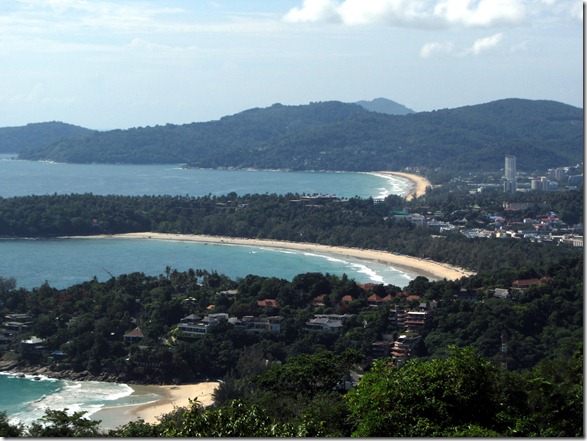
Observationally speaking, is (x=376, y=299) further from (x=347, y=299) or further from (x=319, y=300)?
(x=319, y=300)

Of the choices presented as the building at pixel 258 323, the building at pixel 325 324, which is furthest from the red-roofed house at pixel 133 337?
the building at pixel 325 324

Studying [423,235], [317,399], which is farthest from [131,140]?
[317,399]

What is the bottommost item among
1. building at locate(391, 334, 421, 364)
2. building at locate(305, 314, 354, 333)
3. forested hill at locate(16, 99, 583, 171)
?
building at locate(391, 334, 421, 364)

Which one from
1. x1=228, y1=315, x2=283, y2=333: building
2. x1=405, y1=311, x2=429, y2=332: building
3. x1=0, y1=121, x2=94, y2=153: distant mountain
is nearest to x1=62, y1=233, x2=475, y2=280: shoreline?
x1=405, y1=311, x2=429, y2=332: building

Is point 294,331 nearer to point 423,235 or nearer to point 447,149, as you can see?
point 423,235

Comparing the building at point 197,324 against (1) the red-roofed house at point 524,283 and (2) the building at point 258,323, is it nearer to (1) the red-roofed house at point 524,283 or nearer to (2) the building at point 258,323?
(2) the building at point 258,323

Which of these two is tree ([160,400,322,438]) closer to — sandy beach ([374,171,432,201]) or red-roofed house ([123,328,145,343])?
red-roofed house ([123,328,145,343])
